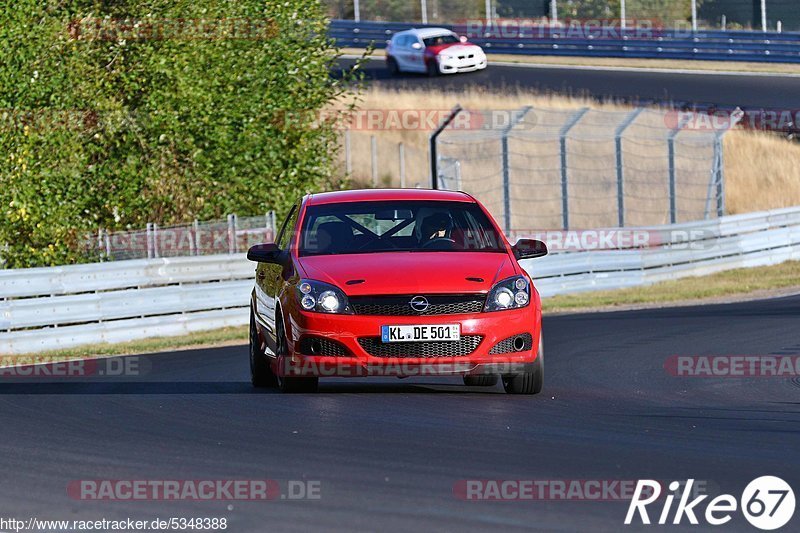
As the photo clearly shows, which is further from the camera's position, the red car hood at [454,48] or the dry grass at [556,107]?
the red car hood at [454,48]

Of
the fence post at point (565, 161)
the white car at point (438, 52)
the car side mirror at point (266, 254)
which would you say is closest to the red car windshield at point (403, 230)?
the car side mirror at point (266, 254)

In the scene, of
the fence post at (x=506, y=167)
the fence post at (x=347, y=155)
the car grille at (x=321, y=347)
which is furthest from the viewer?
the fence post at (x=347, y=155)

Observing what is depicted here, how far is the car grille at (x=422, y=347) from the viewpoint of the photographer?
10164mm

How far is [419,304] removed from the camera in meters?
10.2

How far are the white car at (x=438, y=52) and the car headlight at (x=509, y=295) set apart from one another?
36.5 m

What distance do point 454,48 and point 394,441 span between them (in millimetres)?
39093

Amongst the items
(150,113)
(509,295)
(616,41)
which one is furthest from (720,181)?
(509,295)

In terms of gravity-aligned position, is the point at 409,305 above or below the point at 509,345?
above

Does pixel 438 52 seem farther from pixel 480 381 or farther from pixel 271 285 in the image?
pixel 271 285

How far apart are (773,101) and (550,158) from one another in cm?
599

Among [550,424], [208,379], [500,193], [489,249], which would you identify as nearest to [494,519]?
[550,424]

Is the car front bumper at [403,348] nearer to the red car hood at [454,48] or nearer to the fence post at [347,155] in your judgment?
the fence post at [347,155]

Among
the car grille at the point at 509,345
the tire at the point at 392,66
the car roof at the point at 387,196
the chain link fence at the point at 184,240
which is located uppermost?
the car roof at the point at 387,196

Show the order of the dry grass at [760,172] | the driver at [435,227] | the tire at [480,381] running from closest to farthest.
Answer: the driver at [435,227] < the tire at [480,381] < the dry grass at [760,172]
